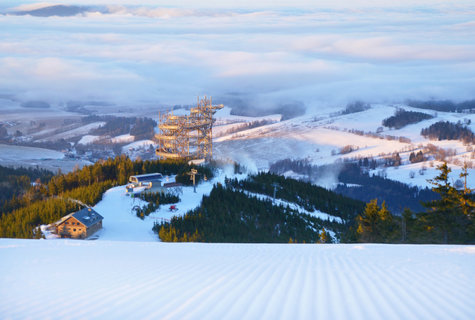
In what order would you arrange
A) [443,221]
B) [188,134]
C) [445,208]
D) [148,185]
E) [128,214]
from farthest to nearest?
[188,134], [148,185], [128,214], [443,221], [445,208]

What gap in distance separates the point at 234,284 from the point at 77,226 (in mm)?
17645

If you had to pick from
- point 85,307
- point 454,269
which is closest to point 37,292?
point 85,307

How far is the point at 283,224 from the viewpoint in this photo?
98.6 ft

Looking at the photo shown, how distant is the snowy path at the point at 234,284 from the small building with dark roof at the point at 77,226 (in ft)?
33.4

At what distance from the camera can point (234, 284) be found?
26.5 feet

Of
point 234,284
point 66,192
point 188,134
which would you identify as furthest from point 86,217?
point 188,134

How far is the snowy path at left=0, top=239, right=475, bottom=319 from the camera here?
253 inches

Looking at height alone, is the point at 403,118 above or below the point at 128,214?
above

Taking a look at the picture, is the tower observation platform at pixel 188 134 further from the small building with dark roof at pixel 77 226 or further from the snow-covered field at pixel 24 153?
the snow-covered field at pixel 24 153

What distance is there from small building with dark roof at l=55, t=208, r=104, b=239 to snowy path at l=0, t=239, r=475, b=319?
33.4ft

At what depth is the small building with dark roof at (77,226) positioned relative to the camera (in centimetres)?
2299

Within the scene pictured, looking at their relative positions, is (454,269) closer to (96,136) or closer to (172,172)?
(172,172)

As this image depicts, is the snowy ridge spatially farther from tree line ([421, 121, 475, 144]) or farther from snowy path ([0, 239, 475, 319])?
tree line ([421, 121, 475, 144])

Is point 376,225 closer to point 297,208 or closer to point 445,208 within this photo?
point 445,208
